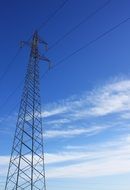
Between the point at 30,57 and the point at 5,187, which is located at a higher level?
the point at 30,57

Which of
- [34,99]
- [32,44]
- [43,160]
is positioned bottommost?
[43,160]

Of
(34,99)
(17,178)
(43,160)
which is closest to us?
(17,178)

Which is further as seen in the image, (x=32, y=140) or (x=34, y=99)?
(x=34, y=99)

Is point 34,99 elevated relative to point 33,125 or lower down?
elevated

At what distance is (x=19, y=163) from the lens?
41.5 metres

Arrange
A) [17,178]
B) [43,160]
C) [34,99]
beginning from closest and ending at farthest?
[17,178] < [43,160] < [34,99]

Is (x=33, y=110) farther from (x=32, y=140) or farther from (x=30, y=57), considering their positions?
(x=30, y=57)

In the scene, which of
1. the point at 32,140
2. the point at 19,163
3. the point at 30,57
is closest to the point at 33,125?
the point at 32,140

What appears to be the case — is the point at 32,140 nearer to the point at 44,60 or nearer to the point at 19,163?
the point at 19,163

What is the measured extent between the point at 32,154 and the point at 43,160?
6.27 feet

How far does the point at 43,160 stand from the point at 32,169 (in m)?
2.23

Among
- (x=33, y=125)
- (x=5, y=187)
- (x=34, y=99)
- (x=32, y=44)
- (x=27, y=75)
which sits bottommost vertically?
(x=5, y=187)

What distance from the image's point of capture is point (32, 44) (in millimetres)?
49062

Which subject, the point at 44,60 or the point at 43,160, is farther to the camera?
the point at 44,60
